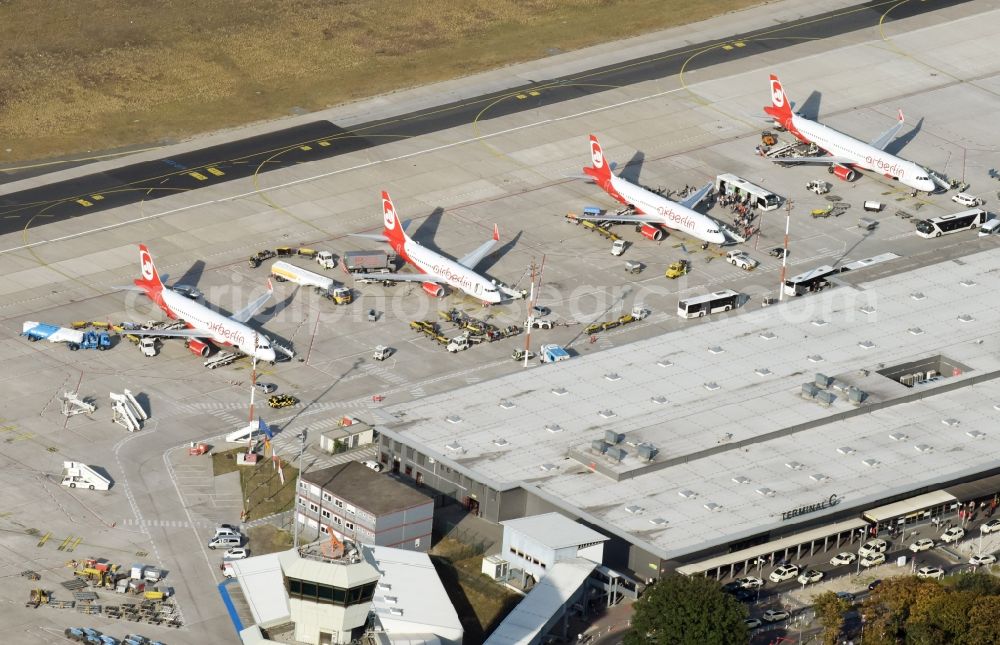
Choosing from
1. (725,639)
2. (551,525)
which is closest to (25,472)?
(551,525)

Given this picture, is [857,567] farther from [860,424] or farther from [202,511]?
[202,511]

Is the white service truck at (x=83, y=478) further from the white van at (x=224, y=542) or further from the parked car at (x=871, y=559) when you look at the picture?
the parked car at (x=871, y=559)

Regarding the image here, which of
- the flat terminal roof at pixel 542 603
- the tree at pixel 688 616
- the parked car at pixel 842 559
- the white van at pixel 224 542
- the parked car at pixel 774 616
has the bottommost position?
the white van at pixel 224 542

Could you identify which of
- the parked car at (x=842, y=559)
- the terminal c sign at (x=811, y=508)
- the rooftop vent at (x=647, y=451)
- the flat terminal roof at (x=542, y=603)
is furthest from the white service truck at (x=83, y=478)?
the parked car at (x=842, y=559)

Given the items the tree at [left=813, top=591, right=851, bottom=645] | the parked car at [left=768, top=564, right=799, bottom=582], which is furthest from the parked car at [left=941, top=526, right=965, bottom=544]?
the tree at [left=813, top=591, right=851, bottom=645]

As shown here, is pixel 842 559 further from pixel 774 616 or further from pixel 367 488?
pixel 367 488

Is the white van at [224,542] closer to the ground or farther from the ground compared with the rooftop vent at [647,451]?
closer to the ground

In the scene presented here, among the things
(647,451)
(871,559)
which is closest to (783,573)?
(871,559)
